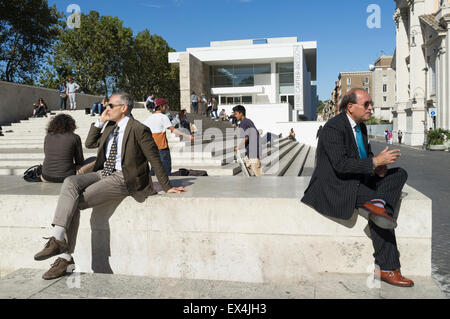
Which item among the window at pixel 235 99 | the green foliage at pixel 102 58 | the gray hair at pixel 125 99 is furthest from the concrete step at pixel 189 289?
the window at pixel 235 99

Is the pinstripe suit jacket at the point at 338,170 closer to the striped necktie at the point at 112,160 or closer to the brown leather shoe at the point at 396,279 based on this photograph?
the brown leather shoe at the point at 396,279

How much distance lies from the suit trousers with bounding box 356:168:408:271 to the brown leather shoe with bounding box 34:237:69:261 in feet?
8.53

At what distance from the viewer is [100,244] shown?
149 inches

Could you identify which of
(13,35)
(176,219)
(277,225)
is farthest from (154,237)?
(13,35)

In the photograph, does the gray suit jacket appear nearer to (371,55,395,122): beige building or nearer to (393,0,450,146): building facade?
(393,0,450,146): building facade

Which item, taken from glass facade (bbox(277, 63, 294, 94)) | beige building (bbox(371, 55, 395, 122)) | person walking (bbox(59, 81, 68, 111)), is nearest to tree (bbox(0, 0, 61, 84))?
person walking (bbox(59, 81, 68, 111))

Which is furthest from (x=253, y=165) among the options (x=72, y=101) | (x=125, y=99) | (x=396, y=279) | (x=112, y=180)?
(x=72, y=101)

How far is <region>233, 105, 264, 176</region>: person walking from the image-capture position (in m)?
7.27

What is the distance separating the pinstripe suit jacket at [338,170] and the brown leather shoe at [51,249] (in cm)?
226

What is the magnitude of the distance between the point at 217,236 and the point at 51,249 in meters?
1.48

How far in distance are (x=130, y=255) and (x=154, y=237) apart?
1.08ft

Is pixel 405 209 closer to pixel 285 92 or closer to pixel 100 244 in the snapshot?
pixel 100 244

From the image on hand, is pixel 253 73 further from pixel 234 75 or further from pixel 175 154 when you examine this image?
pixel 175 154

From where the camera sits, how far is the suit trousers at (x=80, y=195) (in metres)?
3.40
